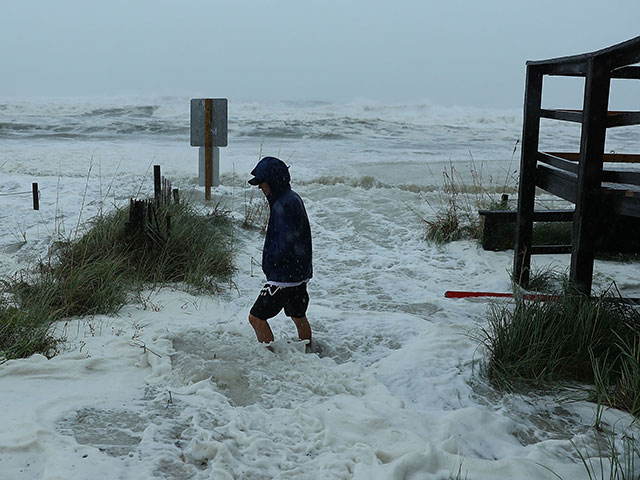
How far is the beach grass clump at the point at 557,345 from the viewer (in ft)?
14.3

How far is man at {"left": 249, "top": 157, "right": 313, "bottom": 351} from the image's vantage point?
15.5ft

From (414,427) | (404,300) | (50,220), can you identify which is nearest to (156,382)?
(414,427)

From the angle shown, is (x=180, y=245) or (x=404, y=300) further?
(x=180, y=245)

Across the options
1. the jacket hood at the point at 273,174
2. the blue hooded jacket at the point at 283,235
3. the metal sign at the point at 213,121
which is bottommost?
the blue hooded jacket at the point at 283,235

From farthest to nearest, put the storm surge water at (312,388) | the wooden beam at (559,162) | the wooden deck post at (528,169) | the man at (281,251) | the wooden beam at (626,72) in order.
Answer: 1. the wooden deck post at (528,169)
2. the wooden beam at (559,162)
3. the wooden beam at (626,72)
4. the man at (281,251)
5. the storm surge water at (312,388)

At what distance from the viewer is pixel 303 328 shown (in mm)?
4965

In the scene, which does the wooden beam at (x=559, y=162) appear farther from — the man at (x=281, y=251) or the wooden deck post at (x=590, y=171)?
the man at (x=281, y=251)

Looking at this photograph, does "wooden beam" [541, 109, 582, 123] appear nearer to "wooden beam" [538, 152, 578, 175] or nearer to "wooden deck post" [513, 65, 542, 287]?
"wooden deck post" [513, 65, 542, 287]

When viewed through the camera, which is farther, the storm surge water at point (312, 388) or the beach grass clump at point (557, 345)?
the beach grass clump at point (557, 345)

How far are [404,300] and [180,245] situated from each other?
8.08 feet

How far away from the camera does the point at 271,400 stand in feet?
13.2

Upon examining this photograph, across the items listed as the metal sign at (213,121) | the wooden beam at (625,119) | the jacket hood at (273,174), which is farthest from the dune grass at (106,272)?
the wooden beam at (625,119)

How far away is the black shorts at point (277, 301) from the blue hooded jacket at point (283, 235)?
0.08 metres

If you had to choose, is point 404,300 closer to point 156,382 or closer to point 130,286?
point 130,286
